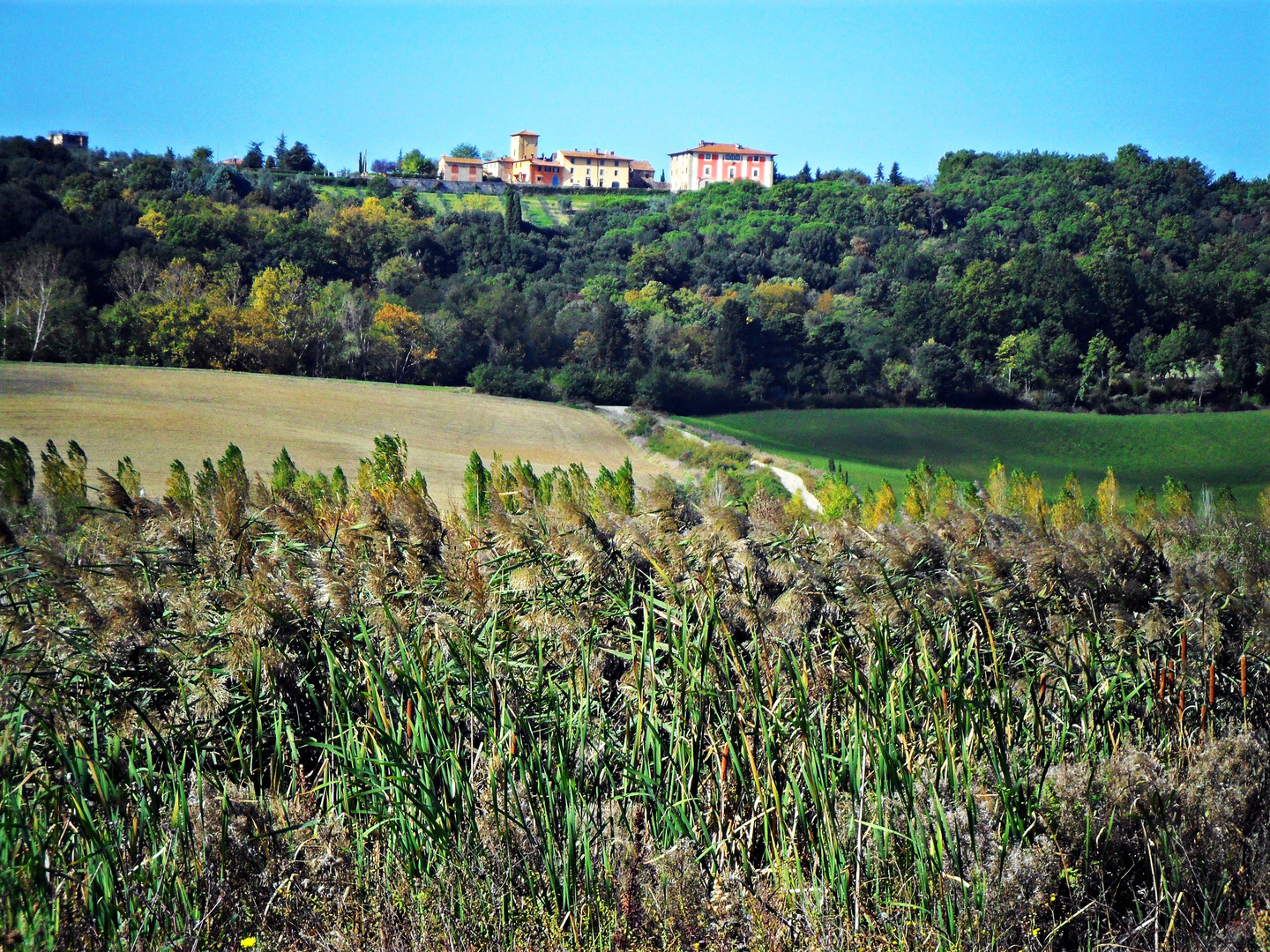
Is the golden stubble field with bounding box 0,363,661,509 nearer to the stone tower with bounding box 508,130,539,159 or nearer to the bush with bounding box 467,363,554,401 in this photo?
the bush with bounding box 467,363,554,401

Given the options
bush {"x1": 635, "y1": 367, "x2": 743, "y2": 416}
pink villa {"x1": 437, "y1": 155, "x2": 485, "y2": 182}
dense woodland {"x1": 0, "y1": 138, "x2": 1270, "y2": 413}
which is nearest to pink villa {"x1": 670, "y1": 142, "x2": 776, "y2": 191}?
pink villa {"x1": 437, "y1": 155, "x2": 485, "y2": 182}

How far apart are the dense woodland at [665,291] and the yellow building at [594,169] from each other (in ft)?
90.4

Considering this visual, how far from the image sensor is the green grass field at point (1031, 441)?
90.8 feet

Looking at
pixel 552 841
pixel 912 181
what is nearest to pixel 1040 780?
pixel 552 841

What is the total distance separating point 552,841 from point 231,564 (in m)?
1.76

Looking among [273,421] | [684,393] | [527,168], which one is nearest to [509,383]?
[684,393]

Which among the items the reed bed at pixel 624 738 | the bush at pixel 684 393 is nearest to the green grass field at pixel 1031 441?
the bush at pixel 684 393

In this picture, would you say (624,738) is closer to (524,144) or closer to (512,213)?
(512,213)

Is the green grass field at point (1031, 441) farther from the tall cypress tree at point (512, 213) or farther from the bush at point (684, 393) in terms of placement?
the tall cypress tree at point (512, 213)

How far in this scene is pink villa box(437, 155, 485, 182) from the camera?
220 ft

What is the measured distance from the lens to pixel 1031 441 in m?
31.0

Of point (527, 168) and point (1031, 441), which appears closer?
point (1031, 441)

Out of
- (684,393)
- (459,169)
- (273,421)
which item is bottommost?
(273,421)

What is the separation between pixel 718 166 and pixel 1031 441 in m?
59.4
